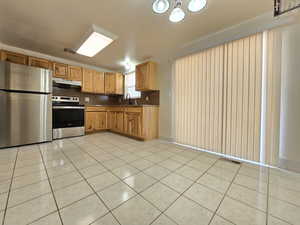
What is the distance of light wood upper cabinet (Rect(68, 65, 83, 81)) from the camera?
368cm

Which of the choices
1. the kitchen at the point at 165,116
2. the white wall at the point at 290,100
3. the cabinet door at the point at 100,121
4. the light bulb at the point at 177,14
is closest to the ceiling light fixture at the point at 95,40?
the kitchen at the point at 165,116

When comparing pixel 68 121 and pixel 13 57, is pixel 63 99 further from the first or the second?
pixel 13 57

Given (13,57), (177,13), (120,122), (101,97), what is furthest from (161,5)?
(101,97)

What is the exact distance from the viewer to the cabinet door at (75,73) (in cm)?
368

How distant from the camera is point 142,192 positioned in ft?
4.09

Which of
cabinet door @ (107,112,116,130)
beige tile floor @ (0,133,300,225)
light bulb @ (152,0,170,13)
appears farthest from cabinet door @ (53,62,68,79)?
light bulb @ (152,0,170,13)

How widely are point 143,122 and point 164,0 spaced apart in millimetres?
2381

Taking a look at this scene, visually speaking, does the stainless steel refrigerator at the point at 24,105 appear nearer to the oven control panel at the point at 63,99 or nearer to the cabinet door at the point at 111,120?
the oven control panel at the point at 63,99

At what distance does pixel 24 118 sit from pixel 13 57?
1451 mm

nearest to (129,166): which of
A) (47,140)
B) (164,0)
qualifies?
(164,0)

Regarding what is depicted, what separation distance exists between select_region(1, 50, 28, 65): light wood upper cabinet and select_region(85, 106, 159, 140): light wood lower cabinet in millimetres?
1818

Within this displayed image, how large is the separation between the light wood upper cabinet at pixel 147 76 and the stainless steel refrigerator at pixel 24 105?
2269mm

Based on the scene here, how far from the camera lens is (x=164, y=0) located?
4.82 ft

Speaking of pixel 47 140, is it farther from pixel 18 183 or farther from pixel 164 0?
pixel 164 0
